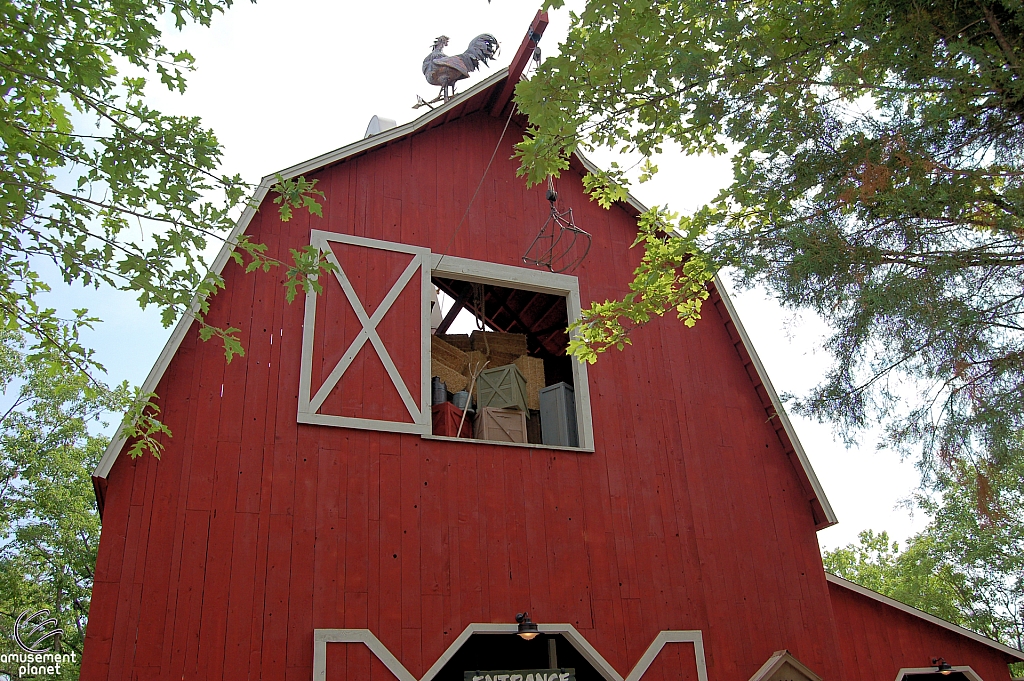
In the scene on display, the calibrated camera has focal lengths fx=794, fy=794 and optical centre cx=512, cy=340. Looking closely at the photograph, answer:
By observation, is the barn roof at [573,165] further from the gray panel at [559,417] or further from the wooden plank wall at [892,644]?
the gray panel at [559,417]

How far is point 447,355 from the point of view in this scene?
880cm

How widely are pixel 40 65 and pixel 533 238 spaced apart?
479 cm

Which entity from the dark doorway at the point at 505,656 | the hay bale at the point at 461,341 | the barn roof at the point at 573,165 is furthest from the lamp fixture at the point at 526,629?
the hay bale at the point at 461,341

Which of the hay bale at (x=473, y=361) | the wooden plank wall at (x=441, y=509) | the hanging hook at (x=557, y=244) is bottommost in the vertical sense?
the wooden plank wall at (x=441, y=509)

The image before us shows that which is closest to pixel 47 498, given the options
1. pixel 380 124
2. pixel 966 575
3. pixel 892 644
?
pixel 380 124

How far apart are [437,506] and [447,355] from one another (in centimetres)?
251

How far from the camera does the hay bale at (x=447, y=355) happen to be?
8.77 metres

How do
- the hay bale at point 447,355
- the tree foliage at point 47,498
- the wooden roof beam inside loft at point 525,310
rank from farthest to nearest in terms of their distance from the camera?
the tree foliage at point 47,498 < the wooden roof beam inside loft at point 525,310 < the hay bale at point 447,355

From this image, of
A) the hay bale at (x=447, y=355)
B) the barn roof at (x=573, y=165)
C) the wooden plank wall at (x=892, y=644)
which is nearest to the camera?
the barn roof at (x=573, y=165)

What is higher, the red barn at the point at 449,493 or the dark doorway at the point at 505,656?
the red barn at the point at 449,493

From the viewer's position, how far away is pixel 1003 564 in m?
17.0

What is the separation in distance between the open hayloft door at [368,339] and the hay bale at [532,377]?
194 cm

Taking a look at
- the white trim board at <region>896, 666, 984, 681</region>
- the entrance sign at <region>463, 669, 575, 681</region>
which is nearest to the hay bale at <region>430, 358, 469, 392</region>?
the entrance sign at <region>463, 669, 575, 681</region>

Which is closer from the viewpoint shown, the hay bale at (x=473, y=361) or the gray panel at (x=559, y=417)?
the gray panel at (x=559, y=417)
